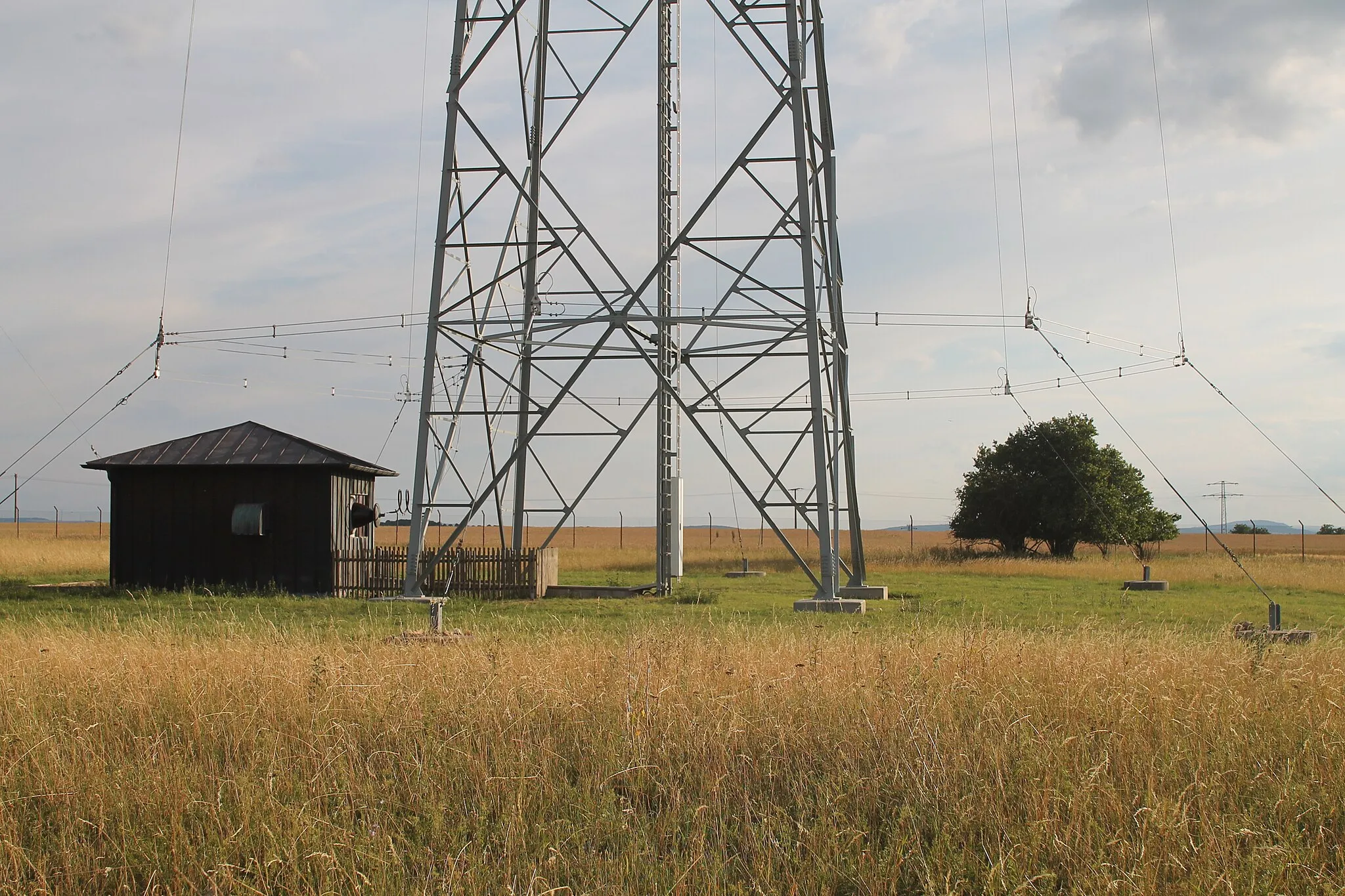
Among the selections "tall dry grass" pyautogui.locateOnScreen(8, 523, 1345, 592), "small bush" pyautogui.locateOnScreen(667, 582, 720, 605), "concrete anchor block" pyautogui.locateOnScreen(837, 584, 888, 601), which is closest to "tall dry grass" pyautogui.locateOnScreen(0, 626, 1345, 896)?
"small bush" pyautogui.locateOnScreen(667, 582, 720, 605)

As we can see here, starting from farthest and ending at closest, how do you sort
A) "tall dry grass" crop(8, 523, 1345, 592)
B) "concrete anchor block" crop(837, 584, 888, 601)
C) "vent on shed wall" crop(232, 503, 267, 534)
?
"tall dry grass" crop(8, 523, 1345, 592)
"vent on shed wall" crop(232, 503, 267, 534)
"concrete anchor block" crop(837, 584, 888, 601)

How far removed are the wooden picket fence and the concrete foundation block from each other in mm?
6505

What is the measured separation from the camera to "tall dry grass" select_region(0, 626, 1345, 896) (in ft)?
19.0

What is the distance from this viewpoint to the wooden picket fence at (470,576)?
22984mm

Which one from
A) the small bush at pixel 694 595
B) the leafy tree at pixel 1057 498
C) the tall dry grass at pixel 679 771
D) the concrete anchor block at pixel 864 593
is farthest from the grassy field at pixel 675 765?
the leafy tree at pixel 1057 498

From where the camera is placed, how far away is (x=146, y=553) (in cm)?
2433

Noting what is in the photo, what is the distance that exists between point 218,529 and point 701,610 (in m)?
12.1

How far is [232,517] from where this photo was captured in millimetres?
23844

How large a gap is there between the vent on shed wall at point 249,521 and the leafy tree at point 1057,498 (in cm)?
3522

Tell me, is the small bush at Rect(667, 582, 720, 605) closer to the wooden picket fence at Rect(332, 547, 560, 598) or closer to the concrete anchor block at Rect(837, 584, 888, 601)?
the concrete anchor block at Rect(837, 584, 888, 601)

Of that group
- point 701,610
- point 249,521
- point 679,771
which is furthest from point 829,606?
point 249,521

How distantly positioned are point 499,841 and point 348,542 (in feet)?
63.1

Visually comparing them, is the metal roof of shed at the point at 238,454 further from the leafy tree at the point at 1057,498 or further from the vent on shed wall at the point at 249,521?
the leafy tree at the point at 1057,498

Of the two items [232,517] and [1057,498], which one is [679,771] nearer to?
[232,517]
